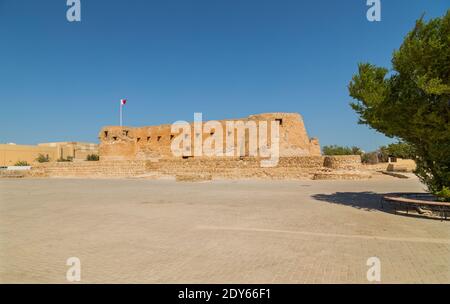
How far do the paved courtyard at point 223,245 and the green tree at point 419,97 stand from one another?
2118 millimetres

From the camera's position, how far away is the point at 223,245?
17.2 feet

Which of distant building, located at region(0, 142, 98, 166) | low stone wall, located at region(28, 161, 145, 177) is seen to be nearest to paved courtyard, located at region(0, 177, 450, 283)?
low stone wall, located at region(28, 161, 145, 177)

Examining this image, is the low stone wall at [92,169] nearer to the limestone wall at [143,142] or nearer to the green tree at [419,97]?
the limestone wall at [143,142]

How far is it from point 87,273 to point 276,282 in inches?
87.5

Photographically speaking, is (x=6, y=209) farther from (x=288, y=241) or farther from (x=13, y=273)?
(x=288, y=241)

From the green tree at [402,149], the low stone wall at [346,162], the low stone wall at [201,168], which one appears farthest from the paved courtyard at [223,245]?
the low stone wall at [201,168]

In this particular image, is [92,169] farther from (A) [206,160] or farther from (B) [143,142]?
(A) [206,160]

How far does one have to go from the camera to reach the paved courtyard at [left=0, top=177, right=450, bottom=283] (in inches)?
154

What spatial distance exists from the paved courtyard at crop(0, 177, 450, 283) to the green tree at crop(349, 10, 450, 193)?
2118 mm

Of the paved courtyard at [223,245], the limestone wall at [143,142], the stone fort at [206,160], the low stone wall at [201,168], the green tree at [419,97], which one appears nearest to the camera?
the paved courtyard at [223,245]

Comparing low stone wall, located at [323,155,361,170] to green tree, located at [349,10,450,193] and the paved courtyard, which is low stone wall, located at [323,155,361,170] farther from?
the paved courtyard

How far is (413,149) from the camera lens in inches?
383

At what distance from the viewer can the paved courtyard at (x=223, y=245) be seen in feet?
12.9
